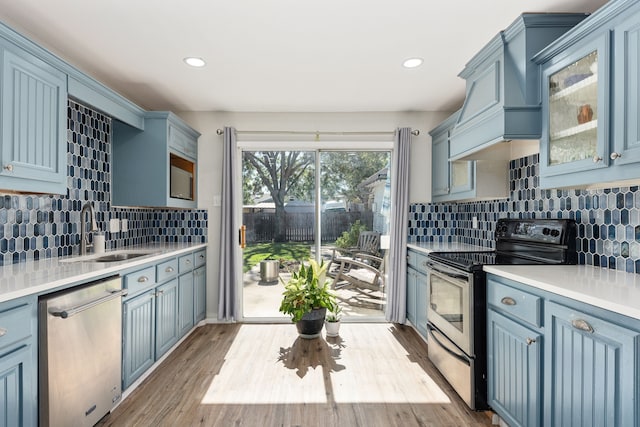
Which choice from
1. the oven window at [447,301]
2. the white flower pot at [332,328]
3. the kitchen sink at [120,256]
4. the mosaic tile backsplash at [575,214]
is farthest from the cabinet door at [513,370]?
the kitchen sink at [120,256]

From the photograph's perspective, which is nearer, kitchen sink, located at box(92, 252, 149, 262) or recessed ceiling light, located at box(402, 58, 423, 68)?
recessed ceiling light, located at box(402, 58, 423, 68)

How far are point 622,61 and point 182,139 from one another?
3353mm

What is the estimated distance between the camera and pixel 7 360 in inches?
55.8

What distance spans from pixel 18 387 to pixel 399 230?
3194 mm

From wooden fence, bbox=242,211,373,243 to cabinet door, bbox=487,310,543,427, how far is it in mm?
2101

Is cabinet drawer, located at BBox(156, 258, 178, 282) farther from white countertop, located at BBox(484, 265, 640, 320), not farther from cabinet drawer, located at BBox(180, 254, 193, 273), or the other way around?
white countertop, located at BBox(484, 265, 640, 320)

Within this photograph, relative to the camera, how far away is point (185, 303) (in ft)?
10.9

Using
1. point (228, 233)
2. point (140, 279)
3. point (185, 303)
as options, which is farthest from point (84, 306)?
point (228, 233)

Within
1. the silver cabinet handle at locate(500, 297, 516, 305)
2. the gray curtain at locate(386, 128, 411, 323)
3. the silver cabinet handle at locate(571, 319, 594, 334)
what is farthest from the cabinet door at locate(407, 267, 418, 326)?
the silver cabinet handle at locate(571, 319, 594, 334)

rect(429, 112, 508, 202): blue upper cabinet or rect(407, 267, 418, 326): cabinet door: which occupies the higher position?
rect(429, 112, 508, 202): blue upper cabinet

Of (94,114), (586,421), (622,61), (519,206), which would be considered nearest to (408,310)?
(519,206)

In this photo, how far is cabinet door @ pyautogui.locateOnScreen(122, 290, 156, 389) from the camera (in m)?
2.28

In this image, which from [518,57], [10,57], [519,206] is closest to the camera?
[10,57]

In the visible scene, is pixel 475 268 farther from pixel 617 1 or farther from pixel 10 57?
pixel 10 57
